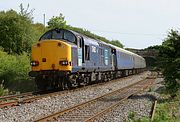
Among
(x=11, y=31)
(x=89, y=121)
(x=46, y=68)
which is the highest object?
(x=11, y=31)

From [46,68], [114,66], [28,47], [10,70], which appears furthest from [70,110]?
[28,47]

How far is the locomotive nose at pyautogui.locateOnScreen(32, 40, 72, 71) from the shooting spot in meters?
21.9

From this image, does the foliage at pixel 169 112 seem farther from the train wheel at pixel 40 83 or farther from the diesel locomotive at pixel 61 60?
the train wheel at pixel 40 83

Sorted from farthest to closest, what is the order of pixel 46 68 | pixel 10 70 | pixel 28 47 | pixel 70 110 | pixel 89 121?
1. pixel 28 47
2. pixel 10 70
3. pixel 46 68
4. pixel 70 110
5. pixel 89 121

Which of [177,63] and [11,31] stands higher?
[11,31]

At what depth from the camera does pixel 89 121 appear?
40.5 ft

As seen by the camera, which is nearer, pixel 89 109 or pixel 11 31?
pixel 89 109

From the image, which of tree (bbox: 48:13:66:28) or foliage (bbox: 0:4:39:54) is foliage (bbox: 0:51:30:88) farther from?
tree (bbox: 48:13:66:28)

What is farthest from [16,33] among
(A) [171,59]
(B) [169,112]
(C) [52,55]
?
(B) [169,112]

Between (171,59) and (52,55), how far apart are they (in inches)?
254

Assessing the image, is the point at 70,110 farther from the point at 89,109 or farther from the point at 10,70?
the point at 10,70

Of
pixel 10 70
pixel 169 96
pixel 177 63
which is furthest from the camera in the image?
pixel 10 70

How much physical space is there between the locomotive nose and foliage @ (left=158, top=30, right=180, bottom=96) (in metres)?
5.02

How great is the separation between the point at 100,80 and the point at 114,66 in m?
6.89
